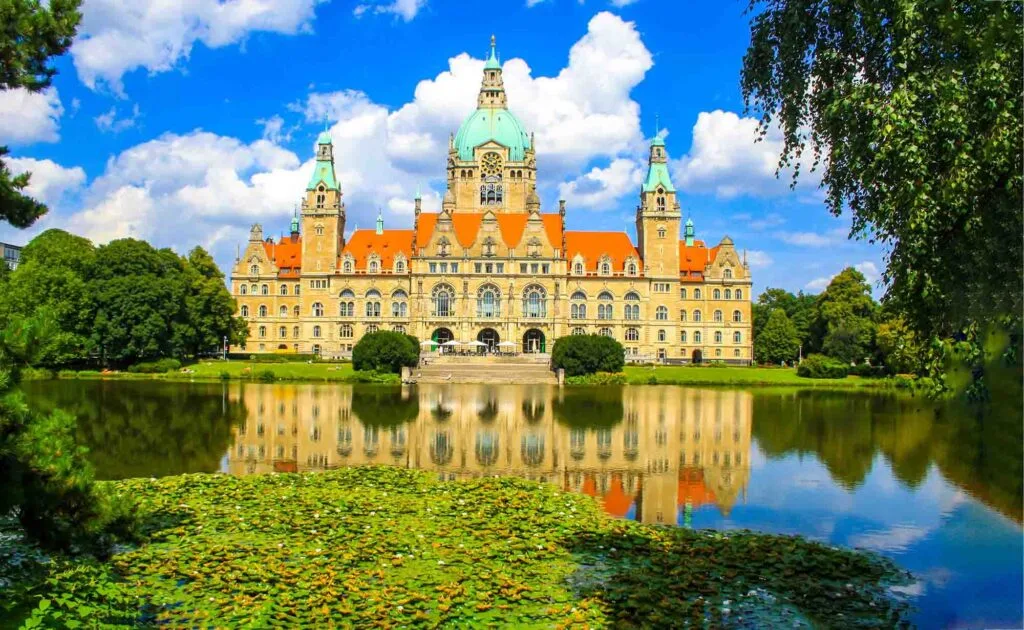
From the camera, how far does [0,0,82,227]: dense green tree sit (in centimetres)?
777

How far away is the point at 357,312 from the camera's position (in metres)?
72.9

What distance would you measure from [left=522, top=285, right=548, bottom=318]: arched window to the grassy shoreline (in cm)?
1415

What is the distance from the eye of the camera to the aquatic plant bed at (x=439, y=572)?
895 centimetres

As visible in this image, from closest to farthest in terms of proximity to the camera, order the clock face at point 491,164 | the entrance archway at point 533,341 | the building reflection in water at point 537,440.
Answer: the building reflection in water at point 537,440 → the entrance archway at point 533,341 → the clock face at point 491,164

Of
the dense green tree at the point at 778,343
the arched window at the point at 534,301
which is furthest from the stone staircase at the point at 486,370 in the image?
the dense green tree at the point at 778,343

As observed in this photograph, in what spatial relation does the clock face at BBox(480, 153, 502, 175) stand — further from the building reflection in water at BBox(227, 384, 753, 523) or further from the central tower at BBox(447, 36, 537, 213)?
the building reflection in water at BBox(227, 384, 753, 523)

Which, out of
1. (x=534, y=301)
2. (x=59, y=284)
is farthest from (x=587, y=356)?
(x=59, y=284)

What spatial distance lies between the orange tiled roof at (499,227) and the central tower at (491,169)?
5.64 m

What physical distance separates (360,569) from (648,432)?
1744 cm

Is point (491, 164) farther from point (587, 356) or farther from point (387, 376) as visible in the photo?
point (387, 376)

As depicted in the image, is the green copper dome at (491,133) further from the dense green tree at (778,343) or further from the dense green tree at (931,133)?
the dense green tree at (931,133)

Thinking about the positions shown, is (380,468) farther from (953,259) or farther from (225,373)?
(225,373)

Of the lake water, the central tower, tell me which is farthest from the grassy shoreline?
the central tower

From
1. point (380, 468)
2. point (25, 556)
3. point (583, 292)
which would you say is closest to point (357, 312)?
point (583, 292)
